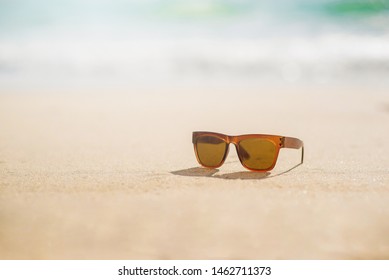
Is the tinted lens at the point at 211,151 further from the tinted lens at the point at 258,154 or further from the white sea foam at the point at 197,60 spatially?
the white sea foam at the point at 197,60

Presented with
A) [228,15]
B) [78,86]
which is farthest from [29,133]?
[228,15]

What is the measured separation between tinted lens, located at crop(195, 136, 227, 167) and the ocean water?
4.28 metres

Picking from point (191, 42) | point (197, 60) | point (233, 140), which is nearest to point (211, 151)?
point (233, 140)

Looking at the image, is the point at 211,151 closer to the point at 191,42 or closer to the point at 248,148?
the point at 248,148

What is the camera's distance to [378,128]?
3.16 m

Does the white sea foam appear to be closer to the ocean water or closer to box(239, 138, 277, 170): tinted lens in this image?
the ocean water

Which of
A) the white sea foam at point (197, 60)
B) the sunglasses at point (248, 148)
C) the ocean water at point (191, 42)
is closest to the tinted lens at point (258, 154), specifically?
the sunglasses at point (248, 148)

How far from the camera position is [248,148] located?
199 centimetres

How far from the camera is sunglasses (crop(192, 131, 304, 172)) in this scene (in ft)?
6.47

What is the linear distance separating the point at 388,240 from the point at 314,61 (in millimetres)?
6470

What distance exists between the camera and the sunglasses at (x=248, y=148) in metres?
1.97

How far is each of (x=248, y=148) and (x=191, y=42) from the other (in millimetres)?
7192

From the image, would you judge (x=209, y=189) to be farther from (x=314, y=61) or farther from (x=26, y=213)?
(x=314, y=61)

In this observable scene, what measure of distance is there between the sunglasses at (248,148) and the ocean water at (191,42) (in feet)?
14.1
